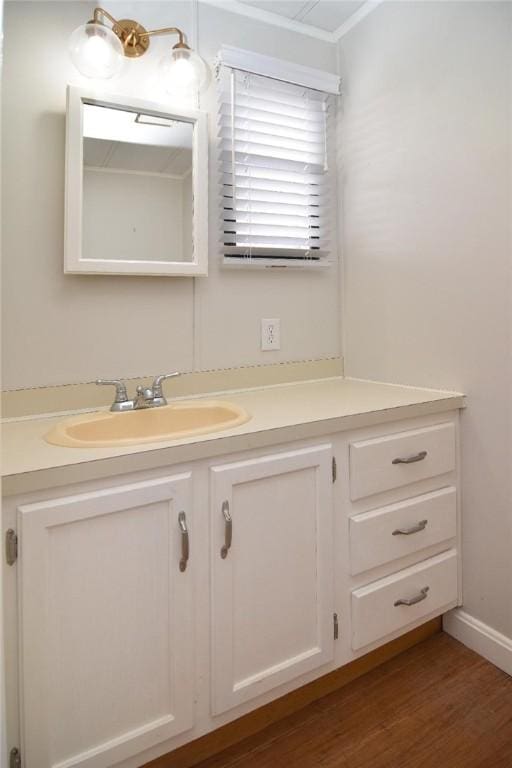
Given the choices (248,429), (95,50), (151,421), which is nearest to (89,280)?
(151,421)

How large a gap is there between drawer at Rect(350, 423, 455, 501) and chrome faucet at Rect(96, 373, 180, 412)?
65 cm

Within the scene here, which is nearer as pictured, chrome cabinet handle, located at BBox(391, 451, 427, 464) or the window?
chrome cabinet handle, located at BBox(391, 451, 427, 464)

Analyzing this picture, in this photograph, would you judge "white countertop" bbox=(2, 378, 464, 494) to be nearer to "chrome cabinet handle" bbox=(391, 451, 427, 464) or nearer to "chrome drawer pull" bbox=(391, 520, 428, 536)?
"chrome cabinet handle" bbox=(391, 451, 427, 464)

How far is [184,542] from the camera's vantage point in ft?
3.88

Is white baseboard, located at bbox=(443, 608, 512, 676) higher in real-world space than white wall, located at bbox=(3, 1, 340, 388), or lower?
lower

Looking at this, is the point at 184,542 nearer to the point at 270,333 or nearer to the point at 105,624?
the point at 105,624

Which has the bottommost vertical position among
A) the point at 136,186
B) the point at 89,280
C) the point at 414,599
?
the point at 414,599

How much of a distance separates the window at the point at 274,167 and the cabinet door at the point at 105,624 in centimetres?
110

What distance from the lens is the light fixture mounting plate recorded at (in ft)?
5.19

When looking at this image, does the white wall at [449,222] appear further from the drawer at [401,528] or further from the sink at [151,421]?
the sink at [151,421]

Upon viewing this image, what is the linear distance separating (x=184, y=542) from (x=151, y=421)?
524mm

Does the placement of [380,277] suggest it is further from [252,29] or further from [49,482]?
[49,482]

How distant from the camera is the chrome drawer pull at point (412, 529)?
158cm

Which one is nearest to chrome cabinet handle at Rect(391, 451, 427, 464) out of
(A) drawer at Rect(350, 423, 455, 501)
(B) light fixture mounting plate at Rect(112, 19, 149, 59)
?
(A) drawer at Rect(350, 423, 455, 501)
